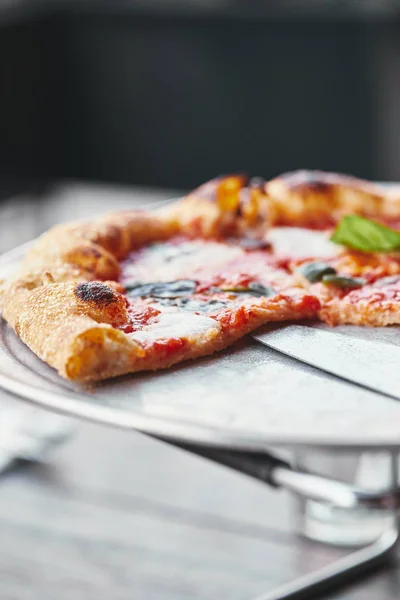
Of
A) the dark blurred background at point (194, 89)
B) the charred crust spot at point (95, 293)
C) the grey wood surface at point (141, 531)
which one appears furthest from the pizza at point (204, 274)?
the dark blurred background at point (194, 89)

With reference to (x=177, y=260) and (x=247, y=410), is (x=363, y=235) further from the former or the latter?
(x=247, y=410)

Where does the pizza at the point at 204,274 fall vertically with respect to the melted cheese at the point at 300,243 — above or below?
above

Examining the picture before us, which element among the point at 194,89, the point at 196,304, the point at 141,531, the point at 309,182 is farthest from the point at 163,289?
the point at 194,89

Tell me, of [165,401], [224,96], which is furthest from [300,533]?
[224,96]

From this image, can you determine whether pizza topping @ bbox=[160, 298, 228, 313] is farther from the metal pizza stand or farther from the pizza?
the metal pizza stand

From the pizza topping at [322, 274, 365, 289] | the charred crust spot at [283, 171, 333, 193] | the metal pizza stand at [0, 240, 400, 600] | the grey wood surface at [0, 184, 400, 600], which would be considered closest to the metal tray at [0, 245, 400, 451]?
the metal pizza stand at [0, 240, 400, 600]

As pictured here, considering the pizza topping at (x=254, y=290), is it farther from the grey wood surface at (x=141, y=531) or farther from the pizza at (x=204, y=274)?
the grey wood surface at (x=141, y=531)
